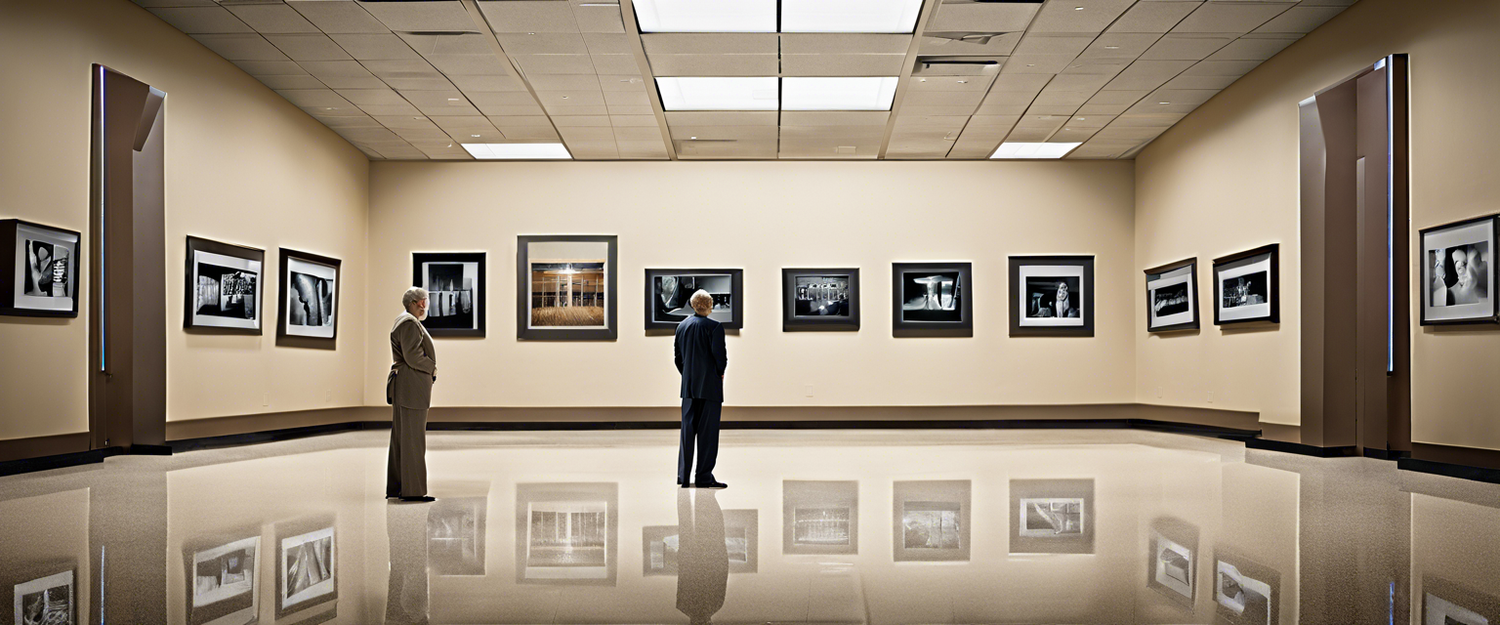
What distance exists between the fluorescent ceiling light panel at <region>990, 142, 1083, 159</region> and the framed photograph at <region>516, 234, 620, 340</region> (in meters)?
8.45

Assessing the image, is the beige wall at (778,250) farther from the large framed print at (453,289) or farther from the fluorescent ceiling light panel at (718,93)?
the fluorescent ceiling light panel at (718,93)

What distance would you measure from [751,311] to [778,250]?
1.44m

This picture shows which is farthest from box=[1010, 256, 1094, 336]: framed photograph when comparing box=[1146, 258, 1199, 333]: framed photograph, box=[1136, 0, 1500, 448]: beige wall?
box=[1146, 258, 1199, 333]: framed photograph

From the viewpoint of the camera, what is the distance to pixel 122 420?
13.3 m

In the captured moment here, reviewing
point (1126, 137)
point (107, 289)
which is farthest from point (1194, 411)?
point (107, 289)

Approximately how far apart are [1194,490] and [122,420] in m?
13.4

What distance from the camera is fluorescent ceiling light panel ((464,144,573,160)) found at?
787 inches

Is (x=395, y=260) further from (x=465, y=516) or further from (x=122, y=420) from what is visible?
(x=465, y=516)

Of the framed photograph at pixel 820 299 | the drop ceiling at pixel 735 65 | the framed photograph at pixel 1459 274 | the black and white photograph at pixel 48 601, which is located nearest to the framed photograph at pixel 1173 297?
the drop ceiling at pixel 735 65

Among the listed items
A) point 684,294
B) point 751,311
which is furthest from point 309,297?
point 751,311

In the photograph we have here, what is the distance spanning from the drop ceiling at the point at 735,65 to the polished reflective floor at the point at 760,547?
5.86m

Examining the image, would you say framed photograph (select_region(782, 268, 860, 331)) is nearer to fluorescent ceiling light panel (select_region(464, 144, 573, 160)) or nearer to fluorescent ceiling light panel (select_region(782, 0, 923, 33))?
fluorescent ceiling light panel (select_region(464, 144, 573, 160))

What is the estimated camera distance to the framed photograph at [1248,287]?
1482 centimetres

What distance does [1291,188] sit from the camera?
47.2 feet
